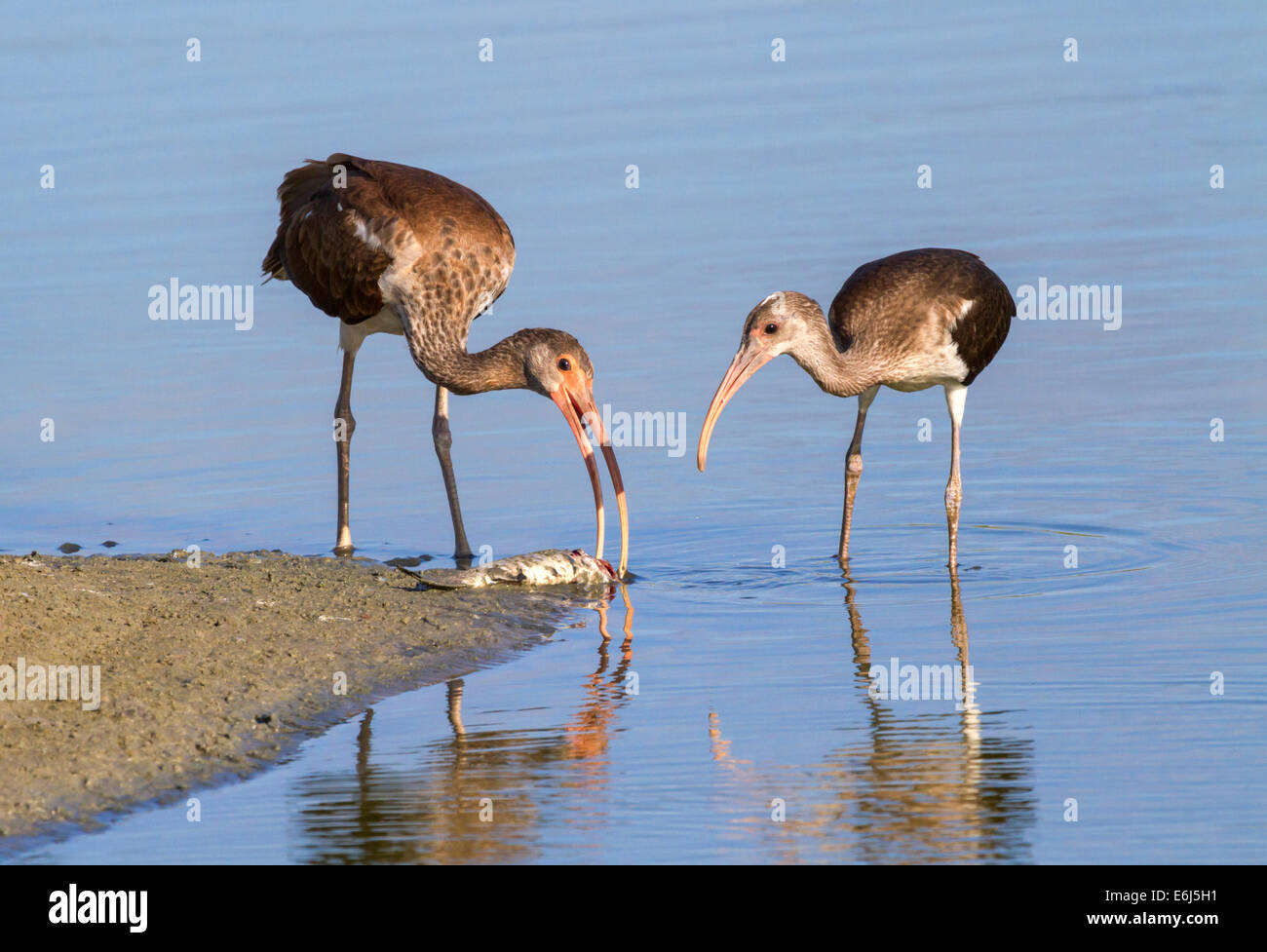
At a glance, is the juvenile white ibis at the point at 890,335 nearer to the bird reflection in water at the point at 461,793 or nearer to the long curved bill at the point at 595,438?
the long curved bill at the point at 595,438

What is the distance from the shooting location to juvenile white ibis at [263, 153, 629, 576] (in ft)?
34.6

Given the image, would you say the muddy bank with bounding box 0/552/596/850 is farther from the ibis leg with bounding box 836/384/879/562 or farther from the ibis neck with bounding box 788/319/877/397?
the ibis neck with bounding box 788/319/877/397

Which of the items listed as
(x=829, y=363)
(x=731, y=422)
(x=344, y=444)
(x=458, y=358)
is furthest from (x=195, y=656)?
(x=731, y=422)

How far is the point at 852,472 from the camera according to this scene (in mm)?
11016

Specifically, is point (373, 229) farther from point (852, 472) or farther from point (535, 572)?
point (852, 472)

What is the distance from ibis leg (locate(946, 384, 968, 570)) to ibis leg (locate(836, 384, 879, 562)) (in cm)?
45

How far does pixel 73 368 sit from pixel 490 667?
23.8 ft

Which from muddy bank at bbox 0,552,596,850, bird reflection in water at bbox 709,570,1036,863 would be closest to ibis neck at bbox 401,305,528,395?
muddy bank at bbox 0,552,596,850

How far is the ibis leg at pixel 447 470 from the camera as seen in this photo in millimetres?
11023

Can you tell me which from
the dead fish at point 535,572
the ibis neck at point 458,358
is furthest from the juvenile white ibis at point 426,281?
the dead fish at point 535,572

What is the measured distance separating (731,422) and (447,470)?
2.60 m

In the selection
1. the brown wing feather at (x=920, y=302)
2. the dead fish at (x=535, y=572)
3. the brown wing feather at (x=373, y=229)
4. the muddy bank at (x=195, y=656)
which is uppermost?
the brown wing feather at (x=373, y=229)

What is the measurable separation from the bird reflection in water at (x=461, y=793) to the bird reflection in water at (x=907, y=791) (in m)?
0.53

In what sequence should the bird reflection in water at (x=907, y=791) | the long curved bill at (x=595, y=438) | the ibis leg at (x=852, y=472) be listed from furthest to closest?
1. the ibis leg at (x=852, y=472)
2. the long curved bill at (x=595, y=438)
3. the bird reflection in water at (x=907, y=791)
